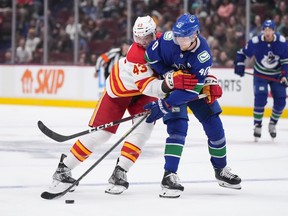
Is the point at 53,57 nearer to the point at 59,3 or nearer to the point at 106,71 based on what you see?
the point at 59,3

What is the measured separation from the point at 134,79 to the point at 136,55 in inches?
5.8

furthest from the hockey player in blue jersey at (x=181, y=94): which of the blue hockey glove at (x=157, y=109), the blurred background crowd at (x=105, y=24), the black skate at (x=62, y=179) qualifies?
the blurred background crowd at (x=105, y=24)

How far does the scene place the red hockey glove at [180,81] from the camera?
15.6 feet

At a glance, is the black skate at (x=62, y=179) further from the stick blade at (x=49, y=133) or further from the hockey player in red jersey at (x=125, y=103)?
the stick blade at (x=49, y=133)

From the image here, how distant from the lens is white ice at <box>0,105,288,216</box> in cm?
452

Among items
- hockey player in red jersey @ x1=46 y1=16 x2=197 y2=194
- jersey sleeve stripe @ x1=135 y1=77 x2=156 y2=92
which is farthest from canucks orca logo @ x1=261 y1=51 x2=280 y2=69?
jersey sleeve stripe @ x1=135 y1=77 x2=156 y2=92

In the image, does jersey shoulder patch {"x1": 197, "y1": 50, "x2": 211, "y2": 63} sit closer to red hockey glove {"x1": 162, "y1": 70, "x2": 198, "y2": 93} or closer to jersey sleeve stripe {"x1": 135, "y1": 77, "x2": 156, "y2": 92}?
red hockey glove {"x1": 162, "y1": 70, "x2": 198, "y2": 93}

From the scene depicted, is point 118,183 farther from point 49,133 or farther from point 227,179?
point 227,179

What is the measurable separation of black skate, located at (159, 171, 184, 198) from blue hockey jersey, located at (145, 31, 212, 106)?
0.45 m

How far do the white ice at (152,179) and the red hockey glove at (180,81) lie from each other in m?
0.65

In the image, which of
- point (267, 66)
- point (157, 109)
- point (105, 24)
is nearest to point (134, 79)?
point (157, 109)

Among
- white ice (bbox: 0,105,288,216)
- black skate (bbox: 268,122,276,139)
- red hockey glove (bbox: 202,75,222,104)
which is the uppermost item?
red hockey glove (bbox: 202,75,222,104)

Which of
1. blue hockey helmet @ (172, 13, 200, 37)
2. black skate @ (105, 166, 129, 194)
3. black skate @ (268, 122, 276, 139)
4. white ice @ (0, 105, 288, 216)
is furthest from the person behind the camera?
black skate @ (268, 122, 276, 139)

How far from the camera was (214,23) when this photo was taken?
12.4 metres
